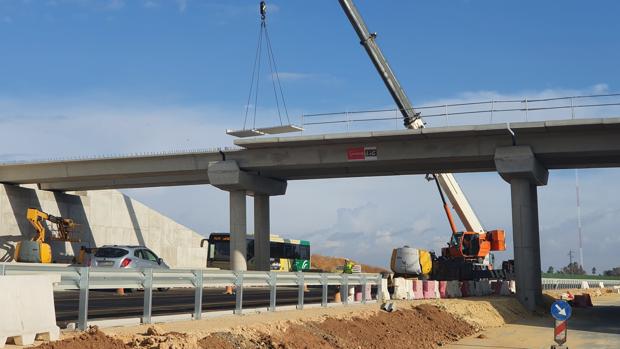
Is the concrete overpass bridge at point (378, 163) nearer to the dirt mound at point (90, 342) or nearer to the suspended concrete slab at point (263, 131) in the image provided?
the suspended concrete slab at point (263, 131)

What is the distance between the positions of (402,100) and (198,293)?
38.8 metres

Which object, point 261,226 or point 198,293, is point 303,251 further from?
point 198,293

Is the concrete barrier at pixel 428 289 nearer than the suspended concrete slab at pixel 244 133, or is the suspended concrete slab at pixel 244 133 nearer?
the concrete barrier at pixel 428 289

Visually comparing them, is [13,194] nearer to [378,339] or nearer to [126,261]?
[126,261]

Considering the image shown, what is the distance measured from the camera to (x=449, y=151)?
1566 inches

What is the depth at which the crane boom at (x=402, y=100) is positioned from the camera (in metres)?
49.7

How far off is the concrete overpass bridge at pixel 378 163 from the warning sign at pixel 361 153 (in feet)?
0.18

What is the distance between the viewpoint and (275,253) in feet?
188

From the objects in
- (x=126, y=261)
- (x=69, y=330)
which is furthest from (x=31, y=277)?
(x=126, y=261)

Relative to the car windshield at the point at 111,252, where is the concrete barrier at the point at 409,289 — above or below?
below

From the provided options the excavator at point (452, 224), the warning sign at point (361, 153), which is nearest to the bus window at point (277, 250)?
the excavator at point (452, 224)

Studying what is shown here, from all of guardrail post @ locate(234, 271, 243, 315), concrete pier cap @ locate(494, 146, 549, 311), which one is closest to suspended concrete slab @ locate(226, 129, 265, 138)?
concrete pier cap @ locate(494, 146, 549, 311)

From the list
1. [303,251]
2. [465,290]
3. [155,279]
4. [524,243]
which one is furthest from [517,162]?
[155,279]

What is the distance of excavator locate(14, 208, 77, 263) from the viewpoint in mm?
47312
